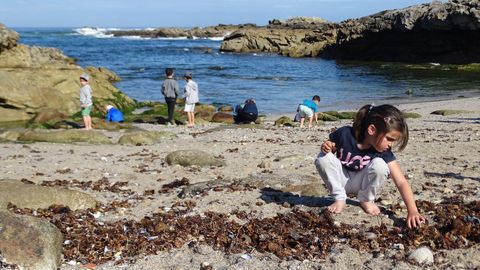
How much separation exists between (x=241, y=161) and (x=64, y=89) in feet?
50.9

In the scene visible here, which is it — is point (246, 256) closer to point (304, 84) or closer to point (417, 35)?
point (304, 84)

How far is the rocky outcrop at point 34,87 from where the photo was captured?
65.0 ft

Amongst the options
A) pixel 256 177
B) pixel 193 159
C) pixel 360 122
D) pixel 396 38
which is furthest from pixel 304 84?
pixel 360 122

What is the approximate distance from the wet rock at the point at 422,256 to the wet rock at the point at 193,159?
222 inches

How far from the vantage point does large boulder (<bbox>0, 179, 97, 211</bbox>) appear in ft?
21.1

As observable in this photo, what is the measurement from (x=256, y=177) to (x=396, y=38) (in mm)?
60798

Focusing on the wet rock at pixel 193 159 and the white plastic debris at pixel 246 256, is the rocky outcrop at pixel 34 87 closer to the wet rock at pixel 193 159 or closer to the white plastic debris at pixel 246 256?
the wet rock at pixel 193 159

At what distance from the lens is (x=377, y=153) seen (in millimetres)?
5109

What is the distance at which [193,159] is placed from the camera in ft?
32.2

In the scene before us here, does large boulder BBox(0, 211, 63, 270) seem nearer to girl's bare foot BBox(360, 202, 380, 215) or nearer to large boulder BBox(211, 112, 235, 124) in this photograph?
girl's bare foot BBox(360, 202, 380, 215)

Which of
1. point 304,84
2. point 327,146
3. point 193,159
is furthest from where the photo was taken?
point 304,84

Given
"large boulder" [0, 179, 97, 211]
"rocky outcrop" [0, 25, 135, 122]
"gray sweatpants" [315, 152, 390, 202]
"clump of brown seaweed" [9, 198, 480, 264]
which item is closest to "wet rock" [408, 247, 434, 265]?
"clump of brown seaweed" [9, 198, 480, 264]

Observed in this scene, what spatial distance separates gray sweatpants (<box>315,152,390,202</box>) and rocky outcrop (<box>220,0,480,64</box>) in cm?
4994

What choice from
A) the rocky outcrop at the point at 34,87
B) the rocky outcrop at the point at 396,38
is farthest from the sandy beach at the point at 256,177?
the rocky outcrop at the point at 396,38
